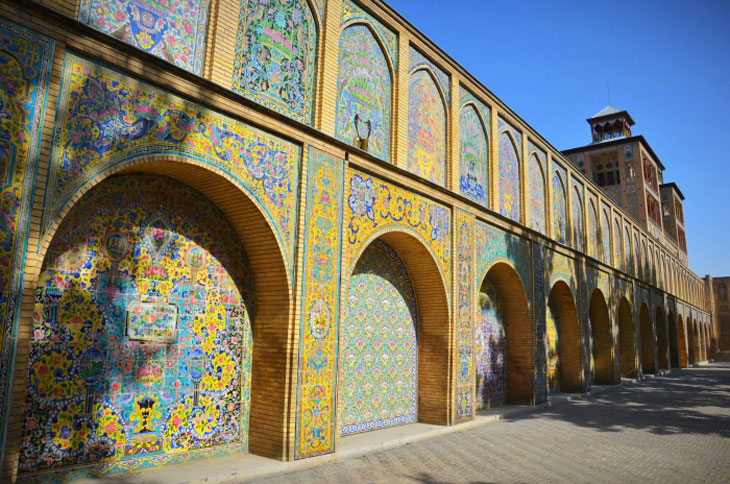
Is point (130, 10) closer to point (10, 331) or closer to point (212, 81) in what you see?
point (212, 81)

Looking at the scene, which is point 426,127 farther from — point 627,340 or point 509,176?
point 627,340

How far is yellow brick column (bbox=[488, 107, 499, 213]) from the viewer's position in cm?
1207

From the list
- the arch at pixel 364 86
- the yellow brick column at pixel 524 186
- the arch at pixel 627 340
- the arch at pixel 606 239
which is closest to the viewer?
the arch at pixel 364 86

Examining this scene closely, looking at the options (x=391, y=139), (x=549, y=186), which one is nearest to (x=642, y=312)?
(x=549, y=186)

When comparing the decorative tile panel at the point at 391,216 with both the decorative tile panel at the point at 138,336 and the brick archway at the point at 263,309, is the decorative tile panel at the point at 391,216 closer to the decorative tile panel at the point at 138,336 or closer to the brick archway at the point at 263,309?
the brick archway at the point at 263,309

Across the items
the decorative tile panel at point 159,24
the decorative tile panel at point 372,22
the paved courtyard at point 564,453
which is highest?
the decorative tile panel at point 372,22

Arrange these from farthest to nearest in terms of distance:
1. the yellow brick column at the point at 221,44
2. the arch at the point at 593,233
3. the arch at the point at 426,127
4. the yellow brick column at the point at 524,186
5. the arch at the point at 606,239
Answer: the arch at the point at 606,239 < the arch at the point at 593,233 < the yellow brick column at the point at 524,186 < the arch at the point at 426,127 < the yellow brick column at the point at 221,44

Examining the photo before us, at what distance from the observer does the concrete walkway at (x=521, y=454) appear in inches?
242

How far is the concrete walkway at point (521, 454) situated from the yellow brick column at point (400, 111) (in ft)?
14.6

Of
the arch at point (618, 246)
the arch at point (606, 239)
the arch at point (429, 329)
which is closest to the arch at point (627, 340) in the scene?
the arch at point (618, 246)

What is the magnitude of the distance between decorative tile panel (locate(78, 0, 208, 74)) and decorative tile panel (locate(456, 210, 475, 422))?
19.2 ft

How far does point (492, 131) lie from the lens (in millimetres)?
12352

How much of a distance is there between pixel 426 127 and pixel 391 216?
2340mm

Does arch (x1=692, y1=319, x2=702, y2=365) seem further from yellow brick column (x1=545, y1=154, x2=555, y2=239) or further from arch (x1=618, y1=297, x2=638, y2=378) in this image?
yellow brick column (x1=545, y1=154, x2=555, y2=239)
